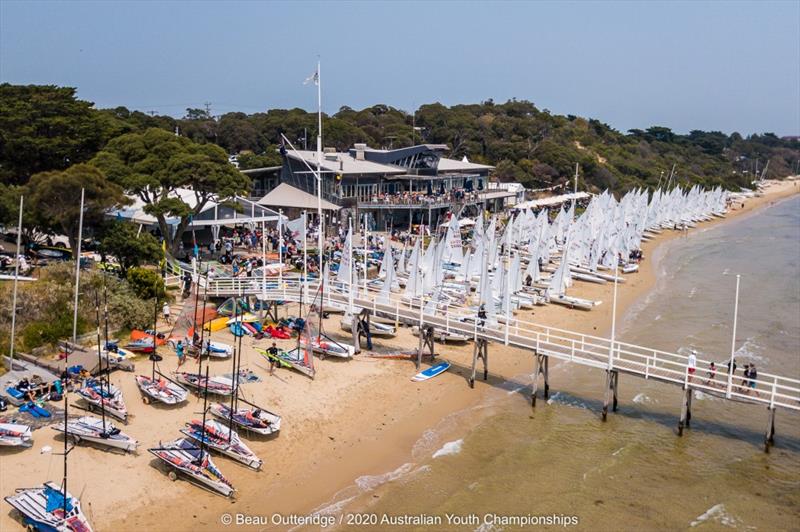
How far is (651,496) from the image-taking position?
22.4 meters

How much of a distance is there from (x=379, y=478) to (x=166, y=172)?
29038 mm

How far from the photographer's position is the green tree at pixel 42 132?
156 feet

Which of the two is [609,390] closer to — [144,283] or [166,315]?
[166,315]

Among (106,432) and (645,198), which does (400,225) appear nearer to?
(645,198)

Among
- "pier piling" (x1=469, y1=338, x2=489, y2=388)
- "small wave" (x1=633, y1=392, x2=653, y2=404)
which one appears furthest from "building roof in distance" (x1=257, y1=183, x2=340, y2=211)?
"small wave" (x1=633, y1=392, x2=653, y2=404)

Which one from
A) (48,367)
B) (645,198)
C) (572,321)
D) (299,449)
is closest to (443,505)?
(299,449)

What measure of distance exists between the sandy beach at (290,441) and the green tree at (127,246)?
758 centimetres

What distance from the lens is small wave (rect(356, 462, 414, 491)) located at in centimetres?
2213

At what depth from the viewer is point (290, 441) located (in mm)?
24500

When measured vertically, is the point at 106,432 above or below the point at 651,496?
above

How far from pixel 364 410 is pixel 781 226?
93935mm

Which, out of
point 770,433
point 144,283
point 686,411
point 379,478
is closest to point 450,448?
point 379,478

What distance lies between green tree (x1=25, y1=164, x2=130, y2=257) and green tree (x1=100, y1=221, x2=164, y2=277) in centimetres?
115

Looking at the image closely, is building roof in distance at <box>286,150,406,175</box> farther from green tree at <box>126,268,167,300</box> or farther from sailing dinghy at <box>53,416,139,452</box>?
sailing dinghy at <box>53,416,139,452</box>
